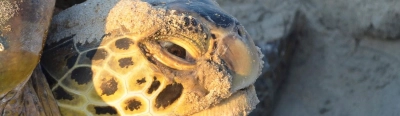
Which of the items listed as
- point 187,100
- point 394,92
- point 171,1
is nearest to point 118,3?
point 171,1

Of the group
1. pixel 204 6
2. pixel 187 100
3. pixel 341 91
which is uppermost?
pixel 204 6

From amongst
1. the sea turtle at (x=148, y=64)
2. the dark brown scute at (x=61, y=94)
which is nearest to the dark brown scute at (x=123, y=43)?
the sea turtle at (x=148, y=64)

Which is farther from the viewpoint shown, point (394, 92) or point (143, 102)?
point (394, 92)

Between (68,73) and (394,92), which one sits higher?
(68,73)

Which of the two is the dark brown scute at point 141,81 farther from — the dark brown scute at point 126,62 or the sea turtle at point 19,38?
the sea turtle at point 19,38

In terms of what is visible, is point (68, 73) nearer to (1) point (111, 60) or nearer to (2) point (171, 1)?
(1) point (111, 60)

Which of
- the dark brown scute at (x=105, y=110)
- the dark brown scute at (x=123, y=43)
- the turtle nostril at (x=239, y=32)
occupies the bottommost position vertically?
the dark brown scute at (x=105, y=110)
